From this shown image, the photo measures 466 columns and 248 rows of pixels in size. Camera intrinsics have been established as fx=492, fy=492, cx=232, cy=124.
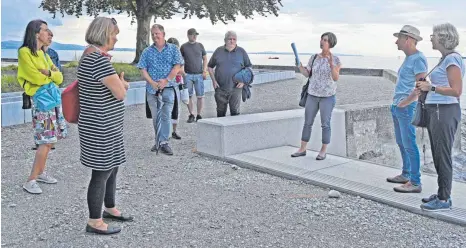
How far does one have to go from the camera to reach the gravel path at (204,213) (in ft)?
13.3

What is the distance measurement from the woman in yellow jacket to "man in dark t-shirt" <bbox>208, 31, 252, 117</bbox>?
9.31 feet

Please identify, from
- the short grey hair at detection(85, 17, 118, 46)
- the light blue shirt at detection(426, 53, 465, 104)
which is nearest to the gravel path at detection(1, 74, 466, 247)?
the light blue shirt at detection(426, 53, 465, 104)

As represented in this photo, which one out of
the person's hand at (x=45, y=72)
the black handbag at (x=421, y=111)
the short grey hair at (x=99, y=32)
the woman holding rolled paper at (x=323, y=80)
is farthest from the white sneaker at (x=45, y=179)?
the black handbag at (x=421, y=111)

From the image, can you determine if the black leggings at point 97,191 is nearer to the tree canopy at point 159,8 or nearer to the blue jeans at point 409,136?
the blue jeans at point 409,136

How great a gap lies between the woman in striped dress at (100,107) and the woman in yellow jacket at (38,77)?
1.45m

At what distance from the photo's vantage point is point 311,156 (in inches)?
276

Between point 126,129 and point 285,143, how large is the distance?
3.22 m

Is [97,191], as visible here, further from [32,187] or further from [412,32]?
[412,32]

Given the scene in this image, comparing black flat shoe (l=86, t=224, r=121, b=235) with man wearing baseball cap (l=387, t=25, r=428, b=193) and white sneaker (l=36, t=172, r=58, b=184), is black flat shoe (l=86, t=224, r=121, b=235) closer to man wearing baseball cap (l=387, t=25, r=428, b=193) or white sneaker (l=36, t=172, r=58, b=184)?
white sneaker (l=36, t=172, r=58, b=184)

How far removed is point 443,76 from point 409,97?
555mm

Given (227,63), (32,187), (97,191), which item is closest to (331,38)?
(227,63)

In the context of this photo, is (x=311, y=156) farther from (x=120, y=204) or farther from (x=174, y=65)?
(x=120, y=204)

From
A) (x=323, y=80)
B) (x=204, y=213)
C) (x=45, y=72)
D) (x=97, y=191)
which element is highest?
(x=45, y=72)

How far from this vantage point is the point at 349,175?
6.02 metres
